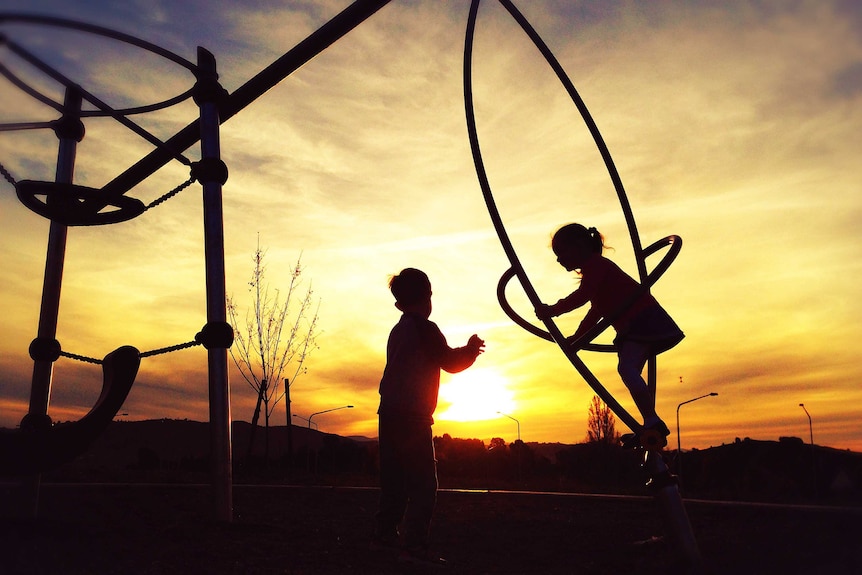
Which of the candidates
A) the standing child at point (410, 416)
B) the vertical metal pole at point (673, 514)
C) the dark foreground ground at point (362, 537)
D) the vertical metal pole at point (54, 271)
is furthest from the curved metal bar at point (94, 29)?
the vertical metal pole at point (673, 514)

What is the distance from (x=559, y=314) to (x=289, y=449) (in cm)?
2731

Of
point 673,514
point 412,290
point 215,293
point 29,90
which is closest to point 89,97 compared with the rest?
point 29,90

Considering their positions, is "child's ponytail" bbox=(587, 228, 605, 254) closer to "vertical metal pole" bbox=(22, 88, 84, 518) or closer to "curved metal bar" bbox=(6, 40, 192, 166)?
"curved metal bar" bbox=(6, 40, 192, 166)

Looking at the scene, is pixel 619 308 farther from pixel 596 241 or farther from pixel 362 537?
pixel 362 537

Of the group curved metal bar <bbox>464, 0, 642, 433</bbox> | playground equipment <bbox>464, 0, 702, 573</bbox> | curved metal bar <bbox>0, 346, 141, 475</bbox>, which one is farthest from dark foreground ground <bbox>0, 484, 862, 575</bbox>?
curved metal bar <bbox>464, 0, 642, 433</bbox>

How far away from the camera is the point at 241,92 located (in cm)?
633

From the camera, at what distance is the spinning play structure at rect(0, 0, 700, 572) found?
448 cm

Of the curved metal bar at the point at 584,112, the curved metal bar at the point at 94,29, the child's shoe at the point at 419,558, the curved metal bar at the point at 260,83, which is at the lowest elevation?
the child's shoe at the point at 419,558

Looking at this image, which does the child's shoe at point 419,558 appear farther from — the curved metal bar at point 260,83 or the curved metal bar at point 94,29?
the curved metal bar at point 94,29

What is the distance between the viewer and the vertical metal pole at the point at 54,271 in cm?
671

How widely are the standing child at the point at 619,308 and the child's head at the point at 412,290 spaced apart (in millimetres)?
812

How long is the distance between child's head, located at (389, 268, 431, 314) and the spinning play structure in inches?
24.6

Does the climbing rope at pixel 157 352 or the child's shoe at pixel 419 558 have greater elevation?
the climbing rope at pixel 157 352

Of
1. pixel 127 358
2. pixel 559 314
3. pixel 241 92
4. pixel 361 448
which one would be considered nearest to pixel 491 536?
pixel 559 314
